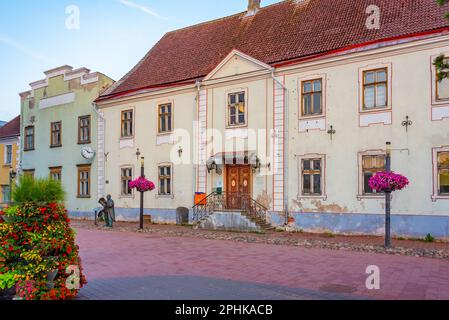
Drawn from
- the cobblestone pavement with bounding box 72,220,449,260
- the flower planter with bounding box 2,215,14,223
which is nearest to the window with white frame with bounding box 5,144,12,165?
the cobblestone pavement with bounding box 72,220,449,260

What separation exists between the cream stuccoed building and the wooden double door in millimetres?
54

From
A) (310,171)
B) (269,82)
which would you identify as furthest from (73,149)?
(310,171)

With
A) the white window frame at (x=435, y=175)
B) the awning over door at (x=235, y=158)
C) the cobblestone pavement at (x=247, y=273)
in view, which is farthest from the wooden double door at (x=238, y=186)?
the white window frame at (x=435, y=175)

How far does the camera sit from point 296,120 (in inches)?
704

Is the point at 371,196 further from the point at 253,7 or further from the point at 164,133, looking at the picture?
the point at 253,7

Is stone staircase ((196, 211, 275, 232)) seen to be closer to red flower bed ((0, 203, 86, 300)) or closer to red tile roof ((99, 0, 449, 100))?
red tile roof ((99, 0, 449, 100))

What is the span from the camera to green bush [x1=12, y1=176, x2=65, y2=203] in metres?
6.20

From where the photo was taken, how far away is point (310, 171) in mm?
17516

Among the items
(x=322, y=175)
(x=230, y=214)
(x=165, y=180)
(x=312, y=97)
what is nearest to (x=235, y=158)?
(x=230, y=214)

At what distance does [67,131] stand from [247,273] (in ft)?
67.4

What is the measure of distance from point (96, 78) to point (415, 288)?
21607mm

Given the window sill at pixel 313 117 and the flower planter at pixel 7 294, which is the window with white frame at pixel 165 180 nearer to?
the window sill at pixel 313 117

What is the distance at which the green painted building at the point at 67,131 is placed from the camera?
25219mm

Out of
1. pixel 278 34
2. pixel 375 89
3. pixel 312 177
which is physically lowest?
pixel 312 177
